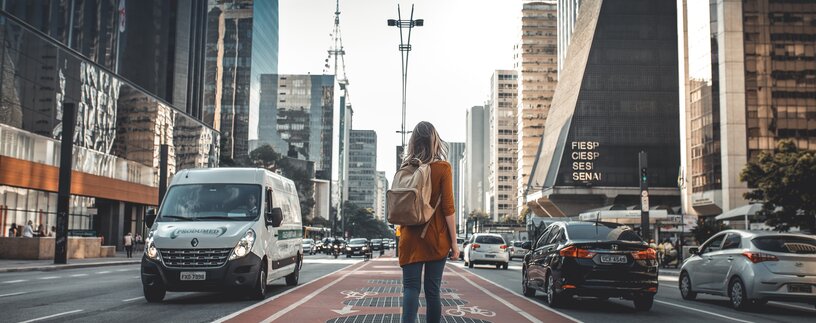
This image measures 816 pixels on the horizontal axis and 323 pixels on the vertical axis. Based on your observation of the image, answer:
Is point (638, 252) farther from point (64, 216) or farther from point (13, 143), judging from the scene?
→ point (13, 143)

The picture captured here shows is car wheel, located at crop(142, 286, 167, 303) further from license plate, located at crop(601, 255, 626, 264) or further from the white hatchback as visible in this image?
the white hatchback

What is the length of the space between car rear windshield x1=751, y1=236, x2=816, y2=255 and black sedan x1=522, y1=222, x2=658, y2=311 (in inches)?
103

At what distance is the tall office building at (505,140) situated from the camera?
19200 centimetres

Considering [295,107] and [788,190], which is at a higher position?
[295,107]

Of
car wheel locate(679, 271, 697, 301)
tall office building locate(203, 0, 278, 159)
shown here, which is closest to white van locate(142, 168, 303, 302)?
car wheel locate(679, 271, 697, 301)

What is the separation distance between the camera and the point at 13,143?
134 feet

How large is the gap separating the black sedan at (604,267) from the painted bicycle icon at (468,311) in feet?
5.24

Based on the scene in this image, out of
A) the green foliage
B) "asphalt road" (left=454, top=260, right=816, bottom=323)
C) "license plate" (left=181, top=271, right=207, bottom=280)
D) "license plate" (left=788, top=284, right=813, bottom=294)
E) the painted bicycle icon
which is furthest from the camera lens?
the green foliage

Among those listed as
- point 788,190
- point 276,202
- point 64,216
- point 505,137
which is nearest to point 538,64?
point 505,137

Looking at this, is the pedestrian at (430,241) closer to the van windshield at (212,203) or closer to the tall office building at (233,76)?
the van windshield at (212,203)

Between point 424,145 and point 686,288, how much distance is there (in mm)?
12057

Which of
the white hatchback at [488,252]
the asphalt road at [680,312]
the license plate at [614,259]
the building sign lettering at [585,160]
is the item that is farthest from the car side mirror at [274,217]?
the building sign lettering at [585,160]

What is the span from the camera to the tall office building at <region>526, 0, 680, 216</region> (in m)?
101

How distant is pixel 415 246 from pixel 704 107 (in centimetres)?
7311
